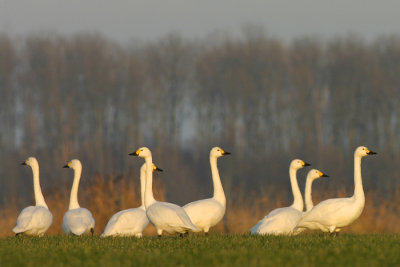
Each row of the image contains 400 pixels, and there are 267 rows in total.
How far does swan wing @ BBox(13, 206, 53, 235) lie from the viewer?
15.6 meters

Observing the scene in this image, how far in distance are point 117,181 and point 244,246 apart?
933cm

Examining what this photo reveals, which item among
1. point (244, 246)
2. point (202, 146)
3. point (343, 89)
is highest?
point (343, 89)

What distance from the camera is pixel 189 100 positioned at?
55.5 meters

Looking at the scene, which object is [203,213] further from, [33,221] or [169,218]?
[33,221]

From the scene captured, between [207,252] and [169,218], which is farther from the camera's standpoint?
[169,218]

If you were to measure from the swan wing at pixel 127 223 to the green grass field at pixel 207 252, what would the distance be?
188 centimetres

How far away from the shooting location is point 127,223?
1499 cm

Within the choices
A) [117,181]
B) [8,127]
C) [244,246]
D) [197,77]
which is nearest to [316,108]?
[197,77]

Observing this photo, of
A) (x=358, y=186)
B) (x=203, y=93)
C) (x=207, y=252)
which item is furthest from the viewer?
(x=203, y=93)

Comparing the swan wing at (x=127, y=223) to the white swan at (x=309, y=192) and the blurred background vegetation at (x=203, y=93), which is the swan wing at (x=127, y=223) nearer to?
the white swan at (x=309, y=192)

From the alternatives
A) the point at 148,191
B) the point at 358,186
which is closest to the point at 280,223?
the point at 358,186

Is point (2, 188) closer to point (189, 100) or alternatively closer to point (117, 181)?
point (189, 100)

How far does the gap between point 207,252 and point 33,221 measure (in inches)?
242

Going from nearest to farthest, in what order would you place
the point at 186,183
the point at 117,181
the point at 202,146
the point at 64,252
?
1. the point at 64,252
2. the point at 117,181
3. the point at 186,183
4. the point at 202,146
